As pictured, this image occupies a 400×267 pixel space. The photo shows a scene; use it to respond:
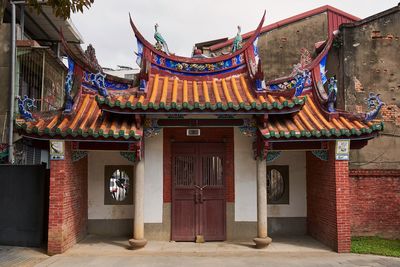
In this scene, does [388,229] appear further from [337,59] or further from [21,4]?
[21,4]

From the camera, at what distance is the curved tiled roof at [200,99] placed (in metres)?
8.28

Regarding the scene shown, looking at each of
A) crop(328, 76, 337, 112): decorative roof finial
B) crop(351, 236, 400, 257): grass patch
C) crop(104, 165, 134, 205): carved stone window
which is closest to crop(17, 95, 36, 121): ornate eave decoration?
crop(104, 165, 134, 205): carved stone window

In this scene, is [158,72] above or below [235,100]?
above

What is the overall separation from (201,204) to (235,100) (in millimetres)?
2646

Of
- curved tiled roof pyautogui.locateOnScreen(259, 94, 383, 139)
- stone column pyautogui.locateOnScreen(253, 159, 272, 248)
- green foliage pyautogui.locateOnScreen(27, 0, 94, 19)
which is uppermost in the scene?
green foliage pyautogui.locateOnScreen(27, 0, 94, 19)

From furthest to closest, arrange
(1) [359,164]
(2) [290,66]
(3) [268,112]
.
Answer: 1. (2) [290,66]
2. (1) [359,164]
3. (3) [268,112]

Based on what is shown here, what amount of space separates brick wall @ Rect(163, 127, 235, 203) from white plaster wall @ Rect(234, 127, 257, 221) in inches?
4.9

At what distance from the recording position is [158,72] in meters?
10.1

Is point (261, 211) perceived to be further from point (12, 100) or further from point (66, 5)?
point (12, 100)

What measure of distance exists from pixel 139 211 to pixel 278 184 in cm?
384

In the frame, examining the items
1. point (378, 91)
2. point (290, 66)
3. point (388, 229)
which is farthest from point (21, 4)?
point (388, 229)

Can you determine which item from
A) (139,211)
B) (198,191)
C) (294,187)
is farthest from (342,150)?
(139,211)

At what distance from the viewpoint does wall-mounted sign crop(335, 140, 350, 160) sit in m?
8.73

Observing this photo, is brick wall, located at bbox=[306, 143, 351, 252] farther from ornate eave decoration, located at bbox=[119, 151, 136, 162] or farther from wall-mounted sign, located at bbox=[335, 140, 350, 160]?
ornate eave decoration, located at bbox=[119, 151, 136, 162]
